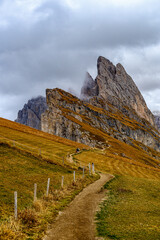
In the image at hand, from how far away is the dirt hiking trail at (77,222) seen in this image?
13271mm

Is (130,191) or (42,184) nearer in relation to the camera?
(42,184)

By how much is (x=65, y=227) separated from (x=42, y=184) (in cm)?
1185

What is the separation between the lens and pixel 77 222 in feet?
52.2

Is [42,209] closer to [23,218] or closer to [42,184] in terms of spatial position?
[23,218]

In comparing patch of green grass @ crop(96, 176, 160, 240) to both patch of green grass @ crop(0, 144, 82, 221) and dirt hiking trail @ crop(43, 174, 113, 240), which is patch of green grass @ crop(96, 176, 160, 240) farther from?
patch of green grass @ crop(0, 144, 82, 221)

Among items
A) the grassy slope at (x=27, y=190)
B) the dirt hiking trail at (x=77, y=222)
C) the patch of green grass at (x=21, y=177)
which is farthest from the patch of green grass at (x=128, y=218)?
the patch of green grass at (x=21, y=177)

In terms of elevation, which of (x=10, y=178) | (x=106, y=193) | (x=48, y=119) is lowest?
(x=106, y=193)

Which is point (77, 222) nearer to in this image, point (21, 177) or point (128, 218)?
point (128, 218)

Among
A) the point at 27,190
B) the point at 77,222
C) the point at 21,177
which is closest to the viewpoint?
the point at 77,222

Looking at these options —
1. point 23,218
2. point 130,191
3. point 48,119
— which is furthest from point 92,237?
point 48,119

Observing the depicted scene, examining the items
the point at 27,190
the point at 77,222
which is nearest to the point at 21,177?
the point at 27,190

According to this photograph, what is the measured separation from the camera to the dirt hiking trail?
43.5 ft

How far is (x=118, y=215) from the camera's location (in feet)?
60.0

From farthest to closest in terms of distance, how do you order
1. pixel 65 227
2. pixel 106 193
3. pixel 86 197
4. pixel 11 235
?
1. pixel 106 193
2. pixel 86 197
3. pixel 65 227
4. pixel 11 235
